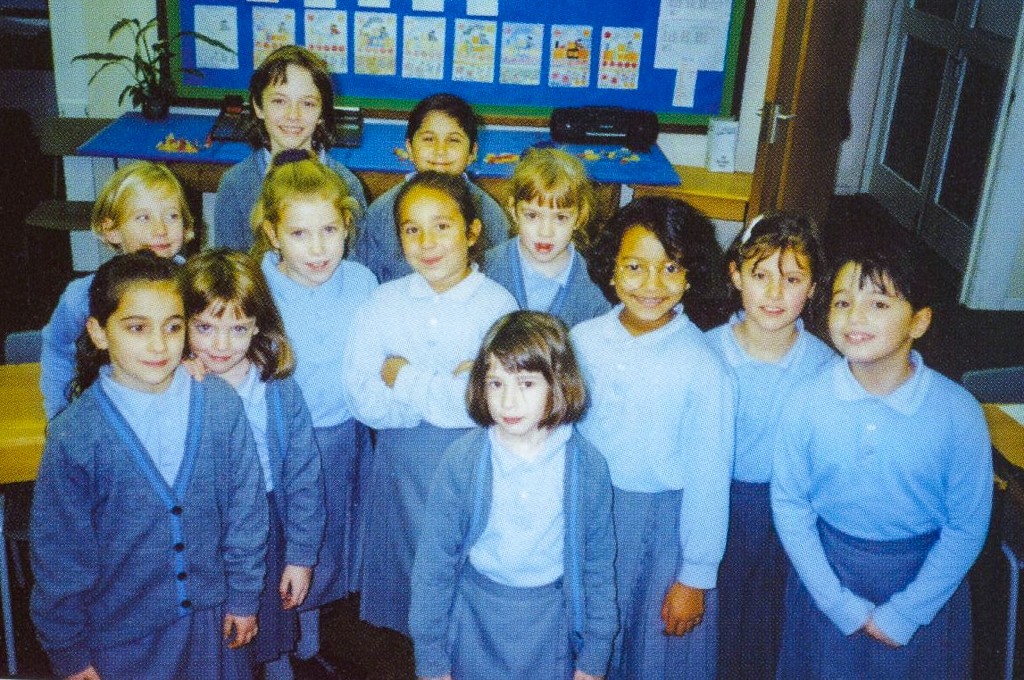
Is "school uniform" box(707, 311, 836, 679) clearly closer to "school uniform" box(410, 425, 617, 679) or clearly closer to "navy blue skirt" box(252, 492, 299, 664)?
"school uniform" box(410, 425, 617, 679)

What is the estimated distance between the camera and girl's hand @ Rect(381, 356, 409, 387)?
1.83 m

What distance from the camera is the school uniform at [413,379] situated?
181 centimetres

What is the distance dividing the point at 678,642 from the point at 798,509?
1.17 feet

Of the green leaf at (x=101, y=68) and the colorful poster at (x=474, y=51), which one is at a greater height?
the colorful poster at (x=474, y=51)

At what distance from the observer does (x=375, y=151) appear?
3896 mm

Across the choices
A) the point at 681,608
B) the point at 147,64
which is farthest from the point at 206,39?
the point at 681,608

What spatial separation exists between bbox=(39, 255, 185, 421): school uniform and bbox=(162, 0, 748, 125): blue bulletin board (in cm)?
274

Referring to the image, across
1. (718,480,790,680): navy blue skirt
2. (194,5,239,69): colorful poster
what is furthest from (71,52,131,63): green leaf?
(718,480,790,680): navy blue skirt

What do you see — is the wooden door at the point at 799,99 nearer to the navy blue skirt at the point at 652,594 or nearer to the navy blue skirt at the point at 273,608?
the navy blue skirt at the point at 652,594

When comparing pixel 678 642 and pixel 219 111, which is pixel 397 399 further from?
pixel 219 111

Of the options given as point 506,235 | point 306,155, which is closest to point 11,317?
point 306,155

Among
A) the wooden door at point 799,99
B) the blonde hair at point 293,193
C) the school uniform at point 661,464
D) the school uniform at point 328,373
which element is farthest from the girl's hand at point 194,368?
the wooden door at point 799,99

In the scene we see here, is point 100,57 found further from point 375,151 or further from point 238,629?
point 238,629

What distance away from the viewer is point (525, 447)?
158 centimetres
